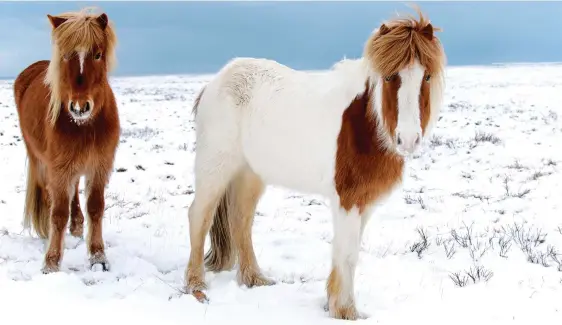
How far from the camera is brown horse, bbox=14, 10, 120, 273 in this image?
3.95 metres

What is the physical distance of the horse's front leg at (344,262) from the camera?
11.7 ft

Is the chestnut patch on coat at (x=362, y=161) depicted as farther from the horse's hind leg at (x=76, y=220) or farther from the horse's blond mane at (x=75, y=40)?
the horse's hind leg at (x=76, y=220)

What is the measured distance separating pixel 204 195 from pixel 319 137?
122 centimetres

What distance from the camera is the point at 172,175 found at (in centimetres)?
824

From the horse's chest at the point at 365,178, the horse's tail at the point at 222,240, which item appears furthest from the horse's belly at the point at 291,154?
the horse's tail at the point at 222,240

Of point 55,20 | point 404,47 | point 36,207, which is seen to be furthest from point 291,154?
point 36,207

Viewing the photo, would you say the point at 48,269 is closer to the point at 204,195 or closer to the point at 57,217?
the point at 57,217

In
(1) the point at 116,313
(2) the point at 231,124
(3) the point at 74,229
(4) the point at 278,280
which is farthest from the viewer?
(3) the point at 74,229

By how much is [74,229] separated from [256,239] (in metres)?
1.98

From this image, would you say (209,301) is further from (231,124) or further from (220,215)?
(231,124)

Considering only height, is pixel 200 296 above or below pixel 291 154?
below

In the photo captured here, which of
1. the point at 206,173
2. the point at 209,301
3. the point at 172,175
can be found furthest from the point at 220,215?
the point at 172,175

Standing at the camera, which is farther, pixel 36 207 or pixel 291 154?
pixel 36 207

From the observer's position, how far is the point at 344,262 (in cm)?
362
